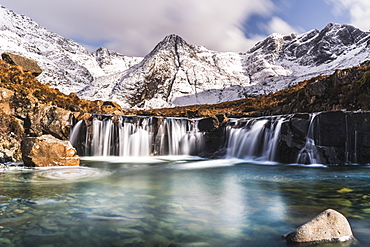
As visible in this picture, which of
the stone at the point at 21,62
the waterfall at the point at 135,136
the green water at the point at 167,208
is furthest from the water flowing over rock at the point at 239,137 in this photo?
the stone at the point at 21,62

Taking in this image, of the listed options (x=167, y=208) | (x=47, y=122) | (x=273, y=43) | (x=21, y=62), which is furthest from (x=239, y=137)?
(x=273, y=43)

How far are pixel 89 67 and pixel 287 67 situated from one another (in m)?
Result: 116

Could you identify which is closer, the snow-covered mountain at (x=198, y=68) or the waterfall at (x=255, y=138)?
the waterfall at (x=255, y=138)

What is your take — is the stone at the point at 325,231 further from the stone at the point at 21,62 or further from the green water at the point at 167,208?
the stone at the point at 21,62

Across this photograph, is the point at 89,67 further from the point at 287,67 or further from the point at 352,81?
the point at 352,81

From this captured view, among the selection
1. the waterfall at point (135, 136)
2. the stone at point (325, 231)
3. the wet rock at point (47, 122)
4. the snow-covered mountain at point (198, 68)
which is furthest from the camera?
the snow-covered mountain at point (198, 68)

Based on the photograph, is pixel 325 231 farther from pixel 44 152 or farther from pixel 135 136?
pixel 135 136

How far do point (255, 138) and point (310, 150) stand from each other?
338 centimetres

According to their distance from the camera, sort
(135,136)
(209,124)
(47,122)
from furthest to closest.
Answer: (209,124), (135,136), (47,122)

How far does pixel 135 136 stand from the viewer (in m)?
17.5

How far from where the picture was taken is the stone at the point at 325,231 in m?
3.31

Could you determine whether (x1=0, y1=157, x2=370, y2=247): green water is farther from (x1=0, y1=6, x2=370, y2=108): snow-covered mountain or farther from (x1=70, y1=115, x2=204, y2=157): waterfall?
(x1=0, y1=6, x2=370, y2=108): snow-covered mountain

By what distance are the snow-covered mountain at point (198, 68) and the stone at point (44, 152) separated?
6417cm

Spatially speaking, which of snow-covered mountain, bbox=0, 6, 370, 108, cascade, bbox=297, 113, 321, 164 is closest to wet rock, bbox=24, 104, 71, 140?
cascade, bbox=297, 113, 321, 164
